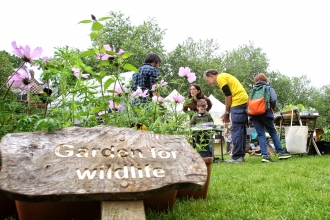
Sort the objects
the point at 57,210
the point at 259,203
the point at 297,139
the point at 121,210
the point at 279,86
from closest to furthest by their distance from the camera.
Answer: the point at 121,210
the point at 57,210
the point at 259,203
the point at 297,139
the point at 279,86

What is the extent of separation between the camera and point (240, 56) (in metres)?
40.0

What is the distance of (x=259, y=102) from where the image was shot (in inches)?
222

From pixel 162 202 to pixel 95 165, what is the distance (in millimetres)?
641

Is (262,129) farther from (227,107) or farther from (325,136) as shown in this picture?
(325,136)

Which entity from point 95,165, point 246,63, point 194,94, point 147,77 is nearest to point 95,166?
point 95,165

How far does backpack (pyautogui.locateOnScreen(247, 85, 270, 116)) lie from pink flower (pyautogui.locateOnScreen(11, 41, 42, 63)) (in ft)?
14.2

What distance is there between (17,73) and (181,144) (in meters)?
0.99

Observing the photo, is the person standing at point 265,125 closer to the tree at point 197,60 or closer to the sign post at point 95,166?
the sign post at point 95,166

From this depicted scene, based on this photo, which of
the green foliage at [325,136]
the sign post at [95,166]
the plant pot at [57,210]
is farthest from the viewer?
the green foliage at [325,136]

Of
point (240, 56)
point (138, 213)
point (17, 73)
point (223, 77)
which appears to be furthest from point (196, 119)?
point (240, 56)

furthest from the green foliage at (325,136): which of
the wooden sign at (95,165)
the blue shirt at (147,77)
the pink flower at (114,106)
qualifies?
the wooden sign at (95,165)

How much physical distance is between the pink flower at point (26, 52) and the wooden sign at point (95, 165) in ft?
1.42

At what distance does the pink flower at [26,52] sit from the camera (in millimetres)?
1815

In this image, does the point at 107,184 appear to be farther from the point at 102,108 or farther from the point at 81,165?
the point at 102,108
